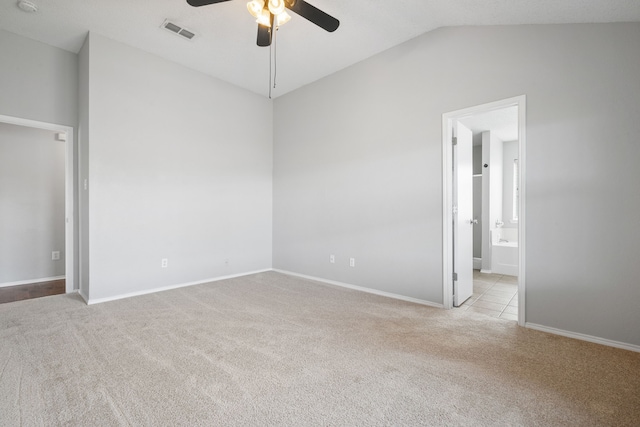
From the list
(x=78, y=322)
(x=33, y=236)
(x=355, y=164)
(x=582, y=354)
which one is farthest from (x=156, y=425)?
(x=33, y=236)

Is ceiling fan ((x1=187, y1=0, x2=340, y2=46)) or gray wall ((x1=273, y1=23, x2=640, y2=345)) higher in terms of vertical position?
ceiling fan ((x1=187, y1=0, x2=340, y2=46))

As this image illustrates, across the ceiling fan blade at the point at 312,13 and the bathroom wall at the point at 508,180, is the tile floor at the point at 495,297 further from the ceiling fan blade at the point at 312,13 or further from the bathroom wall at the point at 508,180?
the ceiling fan blade at the point at 312,13

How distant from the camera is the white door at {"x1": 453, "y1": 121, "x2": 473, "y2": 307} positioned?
10.3ft

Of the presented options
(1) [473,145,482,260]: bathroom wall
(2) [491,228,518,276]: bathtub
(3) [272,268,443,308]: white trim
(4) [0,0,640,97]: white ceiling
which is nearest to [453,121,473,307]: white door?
(3) [272,268,443,308]: white trim

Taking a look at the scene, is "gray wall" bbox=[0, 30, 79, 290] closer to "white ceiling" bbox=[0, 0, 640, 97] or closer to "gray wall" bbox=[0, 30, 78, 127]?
"gray wall" bbox=[0, 30, 78, 127]

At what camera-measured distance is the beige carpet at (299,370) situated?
1472 millimetres

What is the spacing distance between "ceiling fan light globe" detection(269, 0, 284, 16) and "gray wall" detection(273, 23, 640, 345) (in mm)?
1766

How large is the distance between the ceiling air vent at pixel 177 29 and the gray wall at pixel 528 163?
1782 millimetres

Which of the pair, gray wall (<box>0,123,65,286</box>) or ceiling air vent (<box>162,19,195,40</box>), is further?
gray wall (<box>0,123,65,286</box>)

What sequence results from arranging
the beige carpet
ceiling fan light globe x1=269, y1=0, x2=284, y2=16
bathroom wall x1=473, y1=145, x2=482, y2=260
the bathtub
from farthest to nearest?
1. bathroom wall x1=473, y1=145, x2=482, y2=260
2. the bathtub
3. ceiling fan light globe x1=269, y1=0, x2=284, y2=16
4. the beige carpet

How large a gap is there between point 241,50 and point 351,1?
1522 millimetres

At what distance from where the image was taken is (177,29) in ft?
10.3

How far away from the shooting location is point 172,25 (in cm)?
305

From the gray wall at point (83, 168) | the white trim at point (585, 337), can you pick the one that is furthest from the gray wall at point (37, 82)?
the white trim at point (585, 337)
